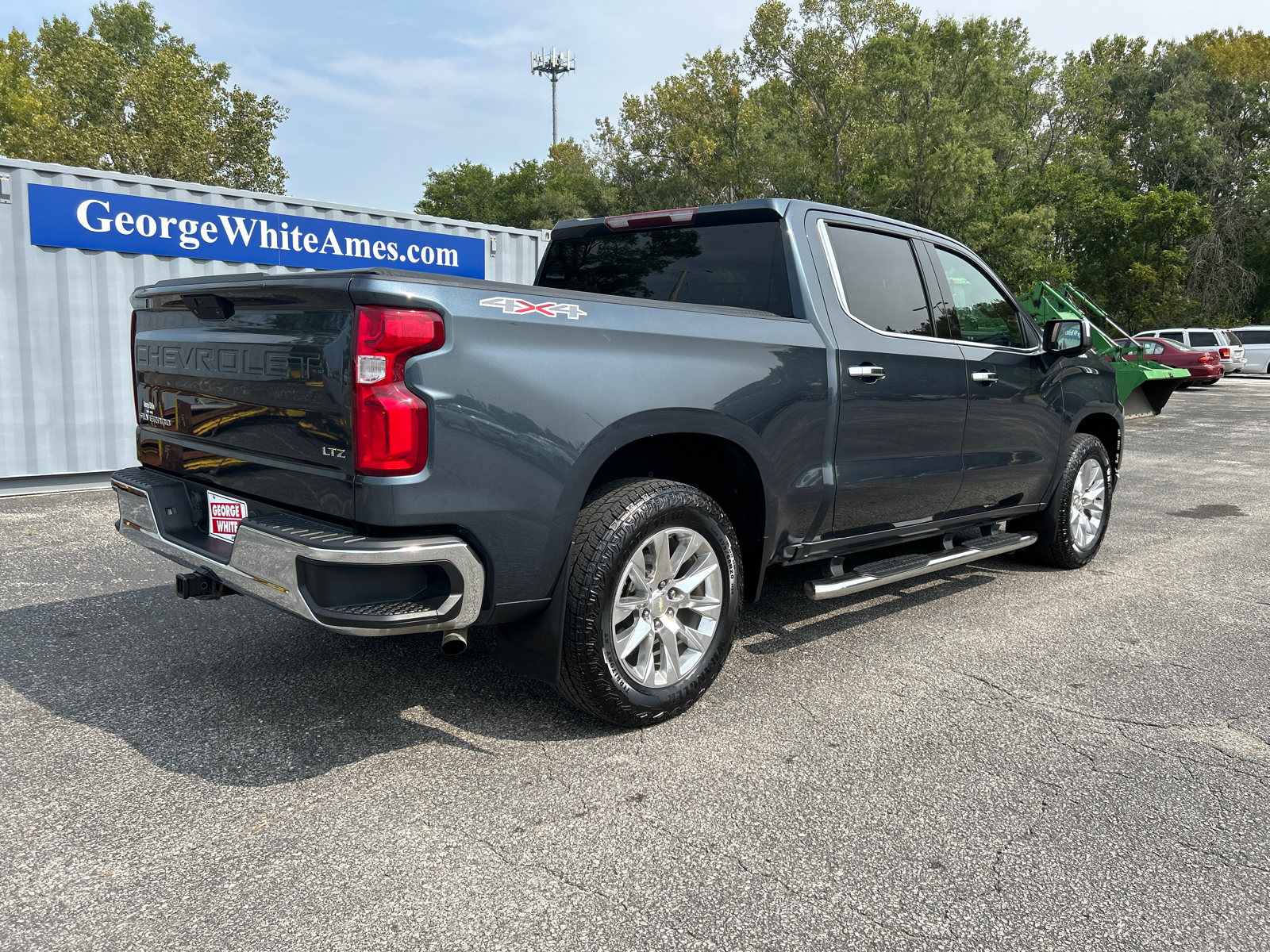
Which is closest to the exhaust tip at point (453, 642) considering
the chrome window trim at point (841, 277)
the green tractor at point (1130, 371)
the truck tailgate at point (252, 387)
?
the truck tailgate at point (252, 387)

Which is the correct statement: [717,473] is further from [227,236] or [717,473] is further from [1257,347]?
[1257,347]

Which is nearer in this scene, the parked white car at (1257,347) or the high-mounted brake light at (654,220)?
the high-mounted brake light at (654,220)

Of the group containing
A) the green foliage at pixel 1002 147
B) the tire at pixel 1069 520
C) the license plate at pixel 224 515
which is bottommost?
the tire at pixel 1069 520

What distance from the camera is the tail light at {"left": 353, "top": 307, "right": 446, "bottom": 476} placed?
2688 millimetres

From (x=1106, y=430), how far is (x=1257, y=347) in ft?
106

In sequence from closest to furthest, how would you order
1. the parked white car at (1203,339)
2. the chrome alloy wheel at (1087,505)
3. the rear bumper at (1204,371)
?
the chrome alloy wheel at (1087,505), the rear bumper at (1204,371), the parked white car at (1203,339)

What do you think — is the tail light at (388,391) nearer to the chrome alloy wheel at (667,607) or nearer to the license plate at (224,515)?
the license plate at (224,515)

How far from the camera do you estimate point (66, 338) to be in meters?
8.68

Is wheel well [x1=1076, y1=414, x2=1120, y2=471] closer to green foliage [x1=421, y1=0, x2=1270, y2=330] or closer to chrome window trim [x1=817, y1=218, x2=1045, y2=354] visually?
chrome window trim [x1=817, y1=218, x2=1045, y2=354]

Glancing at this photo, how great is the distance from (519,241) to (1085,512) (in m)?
8.10

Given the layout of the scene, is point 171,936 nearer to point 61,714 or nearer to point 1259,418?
point 61,714

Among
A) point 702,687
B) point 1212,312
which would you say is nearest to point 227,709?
point 702,687

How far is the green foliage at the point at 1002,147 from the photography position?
33.2 metres

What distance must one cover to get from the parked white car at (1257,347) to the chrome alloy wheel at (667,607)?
3568cm
